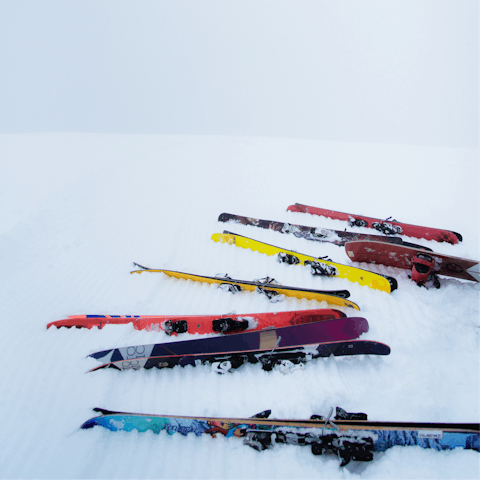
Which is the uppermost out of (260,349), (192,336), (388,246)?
(388,246)

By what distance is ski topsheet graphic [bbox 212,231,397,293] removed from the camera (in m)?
3.23

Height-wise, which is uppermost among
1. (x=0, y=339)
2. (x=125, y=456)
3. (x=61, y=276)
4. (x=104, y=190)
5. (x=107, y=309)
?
(x=104, y=190)

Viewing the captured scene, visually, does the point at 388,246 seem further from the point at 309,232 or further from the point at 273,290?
the point at 273,290

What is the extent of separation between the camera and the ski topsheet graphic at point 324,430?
1768 millimetres

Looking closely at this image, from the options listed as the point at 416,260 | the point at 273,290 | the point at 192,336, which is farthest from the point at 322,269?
the point at 192,336

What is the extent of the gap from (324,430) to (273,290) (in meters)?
1.64

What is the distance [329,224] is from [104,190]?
6.00 metres

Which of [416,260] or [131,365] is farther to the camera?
[416,260]

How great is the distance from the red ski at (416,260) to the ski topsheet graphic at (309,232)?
485mm

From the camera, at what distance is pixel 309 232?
4812 mm

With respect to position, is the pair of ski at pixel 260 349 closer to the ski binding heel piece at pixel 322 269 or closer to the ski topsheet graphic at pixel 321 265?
the ski topsheet graphic at pixel 321 265

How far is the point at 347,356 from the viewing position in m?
2.51

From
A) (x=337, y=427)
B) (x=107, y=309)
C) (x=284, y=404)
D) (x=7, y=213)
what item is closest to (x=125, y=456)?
(x=284, y=404)

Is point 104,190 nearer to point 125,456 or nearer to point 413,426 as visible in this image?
point 125,456
